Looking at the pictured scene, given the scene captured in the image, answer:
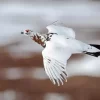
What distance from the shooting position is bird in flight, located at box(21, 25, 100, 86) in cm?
103

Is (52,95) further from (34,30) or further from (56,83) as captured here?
(34,30)

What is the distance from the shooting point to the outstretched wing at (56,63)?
40.5 inches

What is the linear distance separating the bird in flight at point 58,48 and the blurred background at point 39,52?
21mm

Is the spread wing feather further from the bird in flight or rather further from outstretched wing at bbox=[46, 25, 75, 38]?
outstretched wing at bbox=[46, 25, 75, 38]

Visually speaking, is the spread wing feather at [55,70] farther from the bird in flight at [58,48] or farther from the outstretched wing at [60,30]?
the outstretched wing at [60,30]

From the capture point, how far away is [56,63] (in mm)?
1031

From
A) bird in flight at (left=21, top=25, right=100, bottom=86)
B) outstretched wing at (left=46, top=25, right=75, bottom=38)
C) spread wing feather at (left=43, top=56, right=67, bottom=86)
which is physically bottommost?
spread wing feather at (left=43, top=56, right=67, bottom=86)

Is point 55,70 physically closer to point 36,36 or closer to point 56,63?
point 56,63

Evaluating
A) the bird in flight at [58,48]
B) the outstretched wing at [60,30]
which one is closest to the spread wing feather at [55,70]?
the bird in flight at [58,48]

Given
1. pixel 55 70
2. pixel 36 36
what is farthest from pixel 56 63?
pixel 36 36

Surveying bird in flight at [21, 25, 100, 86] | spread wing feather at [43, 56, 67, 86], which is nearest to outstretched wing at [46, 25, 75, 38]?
bird in flight at [21, 25, 100, 86]

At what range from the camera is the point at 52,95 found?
108cm

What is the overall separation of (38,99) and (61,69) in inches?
6.4

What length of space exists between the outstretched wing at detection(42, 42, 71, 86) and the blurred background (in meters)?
0.02
